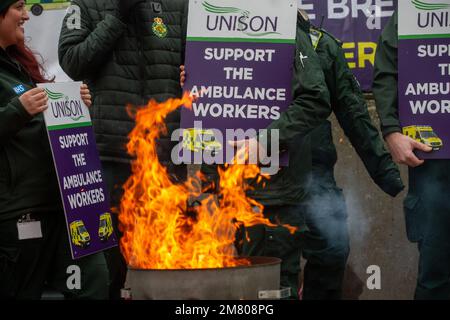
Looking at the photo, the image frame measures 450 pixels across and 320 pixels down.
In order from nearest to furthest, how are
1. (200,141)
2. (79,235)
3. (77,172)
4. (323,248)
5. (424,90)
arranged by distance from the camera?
(79,235)
(77,172)
(200,141)
(424,90)
(323,248)

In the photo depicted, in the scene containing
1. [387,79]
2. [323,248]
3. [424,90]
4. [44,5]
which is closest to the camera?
[424,90]

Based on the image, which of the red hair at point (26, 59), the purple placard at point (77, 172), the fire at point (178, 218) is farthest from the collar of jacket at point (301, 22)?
the red hair at point (26, 59)

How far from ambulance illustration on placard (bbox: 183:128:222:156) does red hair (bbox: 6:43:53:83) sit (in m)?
0.89

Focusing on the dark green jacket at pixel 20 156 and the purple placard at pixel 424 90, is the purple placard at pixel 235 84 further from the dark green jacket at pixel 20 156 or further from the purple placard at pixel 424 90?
the dark green jacket at pixel 20 156

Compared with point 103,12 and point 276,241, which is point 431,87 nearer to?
point 276,241

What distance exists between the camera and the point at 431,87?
21.5ft

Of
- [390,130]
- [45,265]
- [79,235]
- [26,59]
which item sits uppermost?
[26,59]

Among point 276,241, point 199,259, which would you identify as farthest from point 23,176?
point 276,241

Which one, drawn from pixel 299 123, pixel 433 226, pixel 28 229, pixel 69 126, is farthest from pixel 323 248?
pixel 28 229

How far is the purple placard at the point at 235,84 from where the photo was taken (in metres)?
6.51

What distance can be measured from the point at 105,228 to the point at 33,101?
0.89 metres

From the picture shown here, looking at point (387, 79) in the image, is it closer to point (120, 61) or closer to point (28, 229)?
point (120, 61)

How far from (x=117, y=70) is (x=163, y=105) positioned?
1.42 feet

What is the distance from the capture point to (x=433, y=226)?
6555mm
